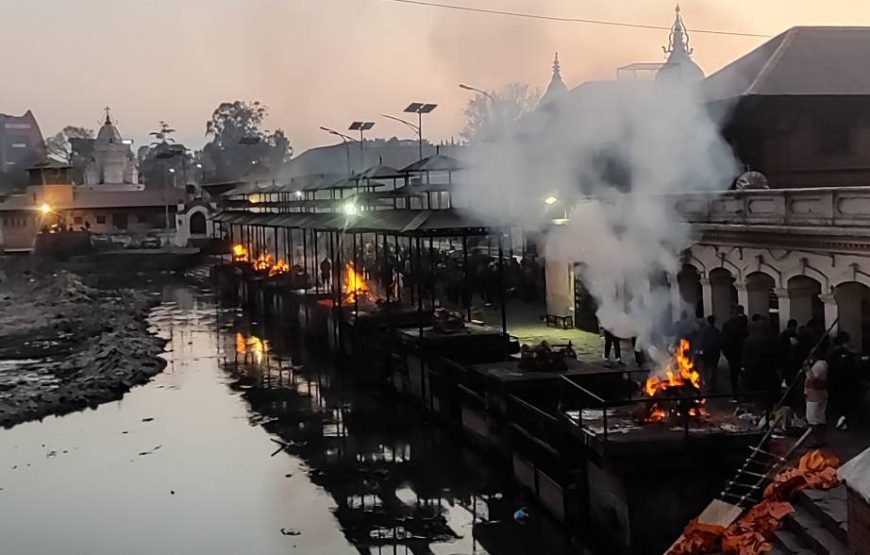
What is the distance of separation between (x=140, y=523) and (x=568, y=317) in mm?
15656

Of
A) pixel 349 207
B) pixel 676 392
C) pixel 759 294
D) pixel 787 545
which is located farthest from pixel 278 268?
pixel 787 545

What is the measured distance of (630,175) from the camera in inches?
919

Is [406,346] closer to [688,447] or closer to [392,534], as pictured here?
[392,534]

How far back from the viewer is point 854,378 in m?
14.3

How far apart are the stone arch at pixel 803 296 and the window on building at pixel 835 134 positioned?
30.3 feet

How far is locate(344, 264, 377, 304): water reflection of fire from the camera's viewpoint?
32188 mm

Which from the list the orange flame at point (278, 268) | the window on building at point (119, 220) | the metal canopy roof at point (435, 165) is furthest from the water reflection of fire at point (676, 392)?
the window on building at point (119, 220)

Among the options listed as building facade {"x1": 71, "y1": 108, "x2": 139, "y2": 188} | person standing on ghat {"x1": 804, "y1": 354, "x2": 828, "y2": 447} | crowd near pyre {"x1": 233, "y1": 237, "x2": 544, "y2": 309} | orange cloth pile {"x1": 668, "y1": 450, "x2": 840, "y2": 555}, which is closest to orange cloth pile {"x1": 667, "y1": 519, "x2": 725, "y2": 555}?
orange cloth pile {"x1": 668, "y1": 450, "x2": 840, "y2": 555}

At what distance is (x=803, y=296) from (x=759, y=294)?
158 cm

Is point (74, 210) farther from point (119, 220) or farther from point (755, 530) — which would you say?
point (755, 530)

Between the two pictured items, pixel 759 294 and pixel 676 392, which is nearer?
pixel 676 392

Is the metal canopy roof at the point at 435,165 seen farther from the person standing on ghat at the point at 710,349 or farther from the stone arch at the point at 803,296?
the person standing on ghat at the point at 710,349

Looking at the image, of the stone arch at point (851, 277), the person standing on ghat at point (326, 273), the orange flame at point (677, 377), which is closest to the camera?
the orange flame at point (677, 377)

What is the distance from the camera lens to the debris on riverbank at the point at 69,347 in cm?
2602
